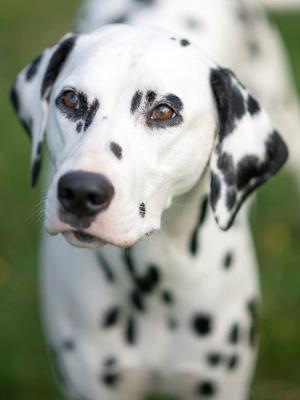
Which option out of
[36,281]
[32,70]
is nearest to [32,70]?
[32,70]

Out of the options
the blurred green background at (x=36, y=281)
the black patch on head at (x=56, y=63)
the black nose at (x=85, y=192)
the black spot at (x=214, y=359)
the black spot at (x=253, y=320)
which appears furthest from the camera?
the blurred green background at (x=36, y=281)

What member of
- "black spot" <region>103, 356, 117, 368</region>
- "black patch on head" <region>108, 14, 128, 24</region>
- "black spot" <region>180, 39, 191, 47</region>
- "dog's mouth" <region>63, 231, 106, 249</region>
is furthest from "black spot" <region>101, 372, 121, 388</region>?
"black patch on head" <region>108, 14, 128, 24</region>

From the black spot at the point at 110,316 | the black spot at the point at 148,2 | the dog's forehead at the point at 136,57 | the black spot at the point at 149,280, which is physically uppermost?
the black spot at the point at 148,2

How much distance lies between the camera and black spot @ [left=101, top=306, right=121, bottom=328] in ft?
13.6

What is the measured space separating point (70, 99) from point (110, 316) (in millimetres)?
1042

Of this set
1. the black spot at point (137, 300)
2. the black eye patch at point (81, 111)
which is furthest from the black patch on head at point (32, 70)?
the black spot at point (137, 300)

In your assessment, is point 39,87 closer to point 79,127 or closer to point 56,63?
point 56,63

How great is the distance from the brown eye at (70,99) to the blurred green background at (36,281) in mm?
1061

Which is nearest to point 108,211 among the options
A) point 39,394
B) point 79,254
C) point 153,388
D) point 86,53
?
point 86,53

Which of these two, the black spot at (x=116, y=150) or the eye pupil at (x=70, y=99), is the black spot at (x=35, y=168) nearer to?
the eye pupil at (x=70, y=99)

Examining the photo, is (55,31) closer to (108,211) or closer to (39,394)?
(39,394)

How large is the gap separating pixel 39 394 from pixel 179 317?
146cm

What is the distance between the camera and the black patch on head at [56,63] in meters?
3.86

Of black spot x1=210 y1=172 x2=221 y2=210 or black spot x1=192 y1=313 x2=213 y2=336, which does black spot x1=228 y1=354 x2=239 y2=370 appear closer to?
black spot x1=192 y1=313 x2=213 y2=336
